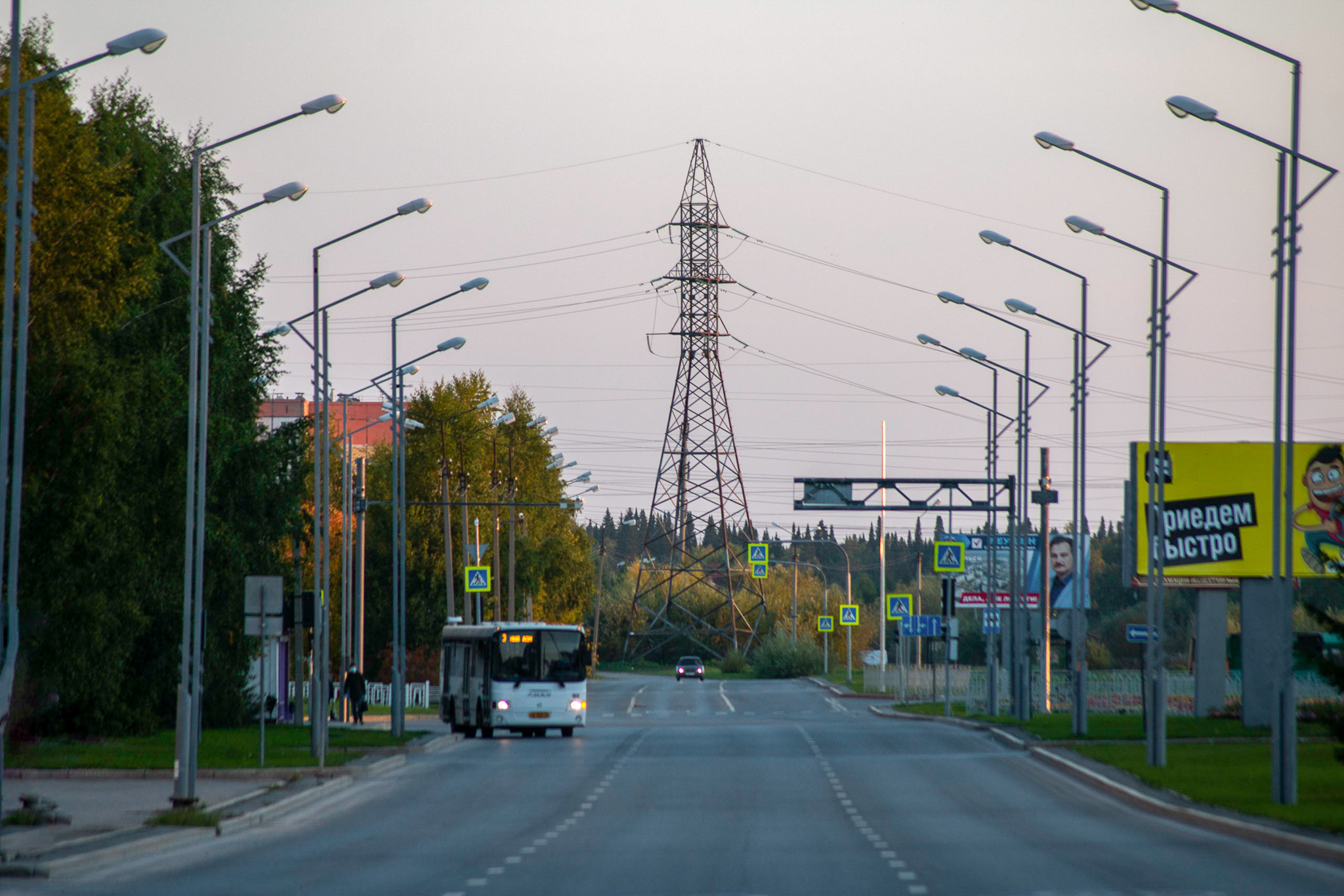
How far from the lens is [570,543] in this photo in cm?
9456

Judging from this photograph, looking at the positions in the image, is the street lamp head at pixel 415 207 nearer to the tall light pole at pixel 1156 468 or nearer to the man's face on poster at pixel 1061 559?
the tall light pole at pixel 1156 468

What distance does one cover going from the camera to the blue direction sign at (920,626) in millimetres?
55875

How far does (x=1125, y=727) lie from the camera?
3916 cm

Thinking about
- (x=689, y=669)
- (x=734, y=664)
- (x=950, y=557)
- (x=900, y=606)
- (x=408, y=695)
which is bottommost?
(x=734, y=664)

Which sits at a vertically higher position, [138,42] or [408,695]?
[138,42]

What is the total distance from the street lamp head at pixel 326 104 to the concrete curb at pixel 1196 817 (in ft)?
42.9

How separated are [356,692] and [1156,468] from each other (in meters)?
23.8

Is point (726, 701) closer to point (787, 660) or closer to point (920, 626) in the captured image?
point (920, 626)

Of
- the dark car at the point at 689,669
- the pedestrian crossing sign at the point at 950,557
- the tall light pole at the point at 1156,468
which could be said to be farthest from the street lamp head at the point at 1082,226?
the dark car at the point at 689,669

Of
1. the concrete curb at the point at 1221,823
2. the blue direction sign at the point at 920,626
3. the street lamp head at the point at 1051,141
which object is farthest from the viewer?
the blue direction sign at the point at 920,626

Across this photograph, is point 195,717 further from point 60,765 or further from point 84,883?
point 84,883

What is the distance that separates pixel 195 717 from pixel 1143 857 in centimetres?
1245

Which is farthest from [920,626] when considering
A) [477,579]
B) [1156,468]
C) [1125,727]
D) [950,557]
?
[1156,468]

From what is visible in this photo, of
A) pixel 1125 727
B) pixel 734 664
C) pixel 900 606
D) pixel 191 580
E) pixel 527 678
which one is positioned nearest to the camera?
pixel 191 580
